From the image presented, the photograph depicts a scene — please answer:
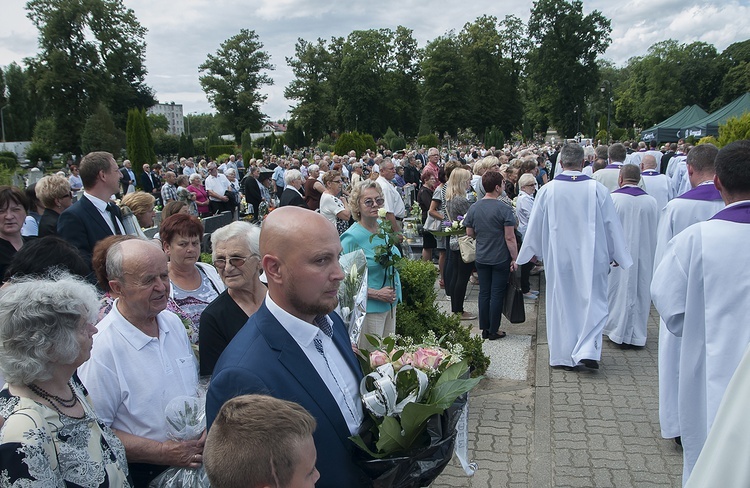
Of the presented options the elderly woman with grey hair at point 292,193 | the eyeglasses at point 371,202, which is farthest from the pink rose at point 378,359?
the elderly woman with grey hair at point 292,193

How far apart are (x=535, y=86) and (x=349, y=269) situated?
242 ft

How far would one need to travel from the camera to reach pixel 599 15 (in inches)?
2699

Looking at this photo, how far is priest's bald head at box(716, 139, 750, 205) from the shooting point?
3.75 meters

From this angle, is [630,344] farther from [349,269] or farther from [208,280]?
[208,280]

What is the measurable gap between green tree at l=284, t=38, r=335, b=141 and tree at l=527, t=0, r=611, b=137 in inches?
1033

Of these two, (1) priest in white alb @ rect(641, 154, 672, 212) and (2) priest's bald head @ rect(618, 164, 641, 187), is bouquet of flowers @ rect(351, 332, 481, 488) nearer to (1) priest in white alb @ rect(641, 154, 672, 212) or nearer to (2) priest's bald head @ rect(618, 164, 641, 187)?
(2) priest's bald head @ rect(618, 164, 641, 187)

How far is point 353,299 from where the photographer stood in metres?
3.54

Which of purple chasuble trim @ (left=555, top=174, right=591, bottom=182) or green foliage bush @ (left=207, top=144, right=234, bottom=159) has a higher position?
green foliage bush @ (left=207, top=144, right=234, bottom=159)

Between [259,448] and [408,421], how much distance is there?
64cm

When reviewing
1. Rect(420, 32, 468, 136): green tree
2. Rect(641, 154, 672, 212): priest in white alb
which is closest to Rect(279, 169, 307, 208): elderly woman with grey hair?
Rect(641, 154, 672, 212): priest in white alb

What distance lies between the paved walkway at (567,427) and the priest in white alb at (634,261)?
14.0 inches

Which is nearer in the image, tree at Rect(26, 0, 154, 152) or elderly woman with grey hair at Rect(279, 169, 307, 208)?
elderly woman with grey hair at Rect(279, 169, 307, 208)

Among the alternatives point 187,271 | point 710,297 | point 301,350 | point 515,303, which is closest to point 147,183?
point 515,303

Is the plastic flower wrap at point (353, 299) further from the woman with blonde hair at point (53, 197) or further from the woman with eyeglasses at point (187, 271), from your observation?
the woman with blonde hair at point (53, 197)
